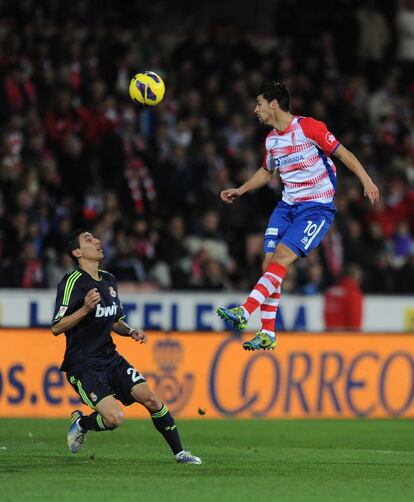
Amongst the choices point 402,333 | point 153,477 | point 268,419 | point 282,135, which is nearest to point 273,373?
point 268,419

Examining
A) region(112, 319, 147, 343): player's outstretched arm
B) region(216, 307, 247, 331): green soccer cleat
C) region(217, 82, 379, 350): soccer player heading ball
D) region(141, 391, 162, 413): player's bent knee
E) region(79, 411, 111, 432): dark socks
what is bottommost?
region(79, 411, 111, 432): dark socks

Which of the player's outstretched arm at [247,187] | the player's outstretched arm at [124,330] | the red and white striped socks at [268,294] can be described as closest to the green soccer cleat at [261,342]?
the red and white striped socks at [268,294]

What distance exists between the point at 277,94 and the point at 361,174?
1225 mm

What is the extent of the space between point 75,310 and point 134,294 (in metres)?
8.43

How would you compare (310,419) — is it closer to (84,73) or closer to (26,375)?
(26,375)

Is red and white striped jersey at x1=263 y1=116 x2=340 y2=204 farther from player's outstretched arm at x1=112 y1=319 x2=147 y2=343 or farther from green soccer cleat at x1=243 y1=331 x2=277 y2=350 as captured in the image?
player's outstretched arm at x1=112 y1=319 x2=147 y2=343

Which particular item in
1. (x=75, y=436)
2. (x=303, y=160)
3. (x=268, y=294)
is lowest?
(x=75, y=436)

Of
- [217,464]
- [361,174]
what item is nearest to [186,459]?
[217,464]

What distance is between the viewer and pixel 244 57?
24.4m

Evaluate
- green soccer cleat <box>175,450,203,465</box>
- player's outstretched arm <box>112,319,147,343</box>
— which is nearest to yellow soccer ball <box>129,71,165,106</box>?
player's outstretched arm <box>112,319,147,343</box>

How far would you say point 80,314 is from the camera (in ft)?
37.0

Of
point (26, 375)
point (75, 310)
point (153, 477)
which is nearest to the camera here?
point (153, 477)

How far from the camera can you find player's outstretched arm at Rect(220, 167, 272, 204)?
40.4 feet

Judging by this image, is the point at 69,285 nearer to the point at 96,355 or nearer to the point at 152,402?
the point at 96,355
